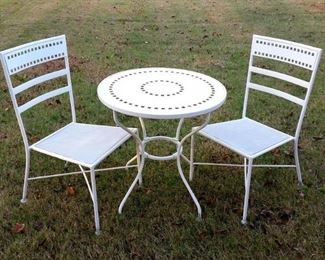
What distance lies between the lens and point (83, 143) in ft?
9.91

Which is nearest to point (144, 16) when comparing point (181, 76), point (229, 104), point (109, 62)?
point (109, 62)

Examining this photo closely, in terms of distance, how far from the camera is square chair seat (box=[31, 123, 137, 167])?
9.34 ft

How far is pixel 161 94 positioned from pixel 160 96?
0.04m

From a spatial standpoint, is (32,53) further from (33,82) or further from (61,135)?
(61,135)

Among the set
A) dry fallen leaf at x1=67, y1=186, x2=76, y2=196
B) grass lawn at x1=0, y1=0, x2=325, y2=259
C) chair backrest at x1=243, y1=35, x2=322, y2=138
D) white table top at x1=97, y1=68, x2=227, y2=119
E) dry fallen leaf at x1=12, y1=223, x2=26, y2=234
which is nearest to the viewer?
white table top at x1=97, y1=68, x2=227, y2=119

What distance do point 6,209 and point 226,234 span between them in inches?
62.3

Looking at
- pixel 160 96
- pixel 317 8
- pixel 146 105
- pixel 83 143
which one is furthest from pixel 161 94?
pixel 317 8

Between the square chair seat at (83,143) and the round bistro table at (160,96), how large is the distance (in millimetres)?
187

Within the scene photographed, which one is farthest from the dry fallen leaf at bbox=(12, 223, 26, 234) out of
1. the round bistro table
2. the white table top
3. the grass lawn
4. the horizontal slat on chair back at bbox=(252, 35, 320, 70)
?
the horizontal slat on chair back at bbox=(252, 35, 320, 70)

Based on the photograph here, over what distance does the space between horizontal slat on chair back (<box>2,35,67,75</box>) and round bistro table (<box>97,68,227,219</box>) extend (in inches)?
18.5

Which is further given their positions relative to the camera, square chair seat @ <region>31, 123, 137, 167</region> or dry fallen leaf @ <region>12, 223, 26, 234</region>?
dry fallen leaf @ <region>12, 223, 26, 234</region>

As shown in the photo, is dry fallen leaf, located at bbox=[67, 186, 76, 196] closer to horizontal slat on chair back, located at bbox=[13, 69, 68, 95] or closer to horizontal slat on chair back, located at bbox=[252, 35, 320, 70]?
horizontal slat on chair back, located at bbox=[13, 69, 68, 95]

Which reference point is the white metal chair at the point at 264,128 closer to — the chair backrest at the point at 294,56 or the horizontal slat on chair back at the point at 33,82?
the chair backrest at the point at 294,56

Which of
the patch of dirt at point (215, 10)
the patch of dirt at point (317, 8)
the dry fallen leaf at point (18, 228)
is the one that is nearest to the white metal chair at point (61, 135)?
the dry fallen leaf at point (18, 228)
